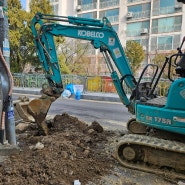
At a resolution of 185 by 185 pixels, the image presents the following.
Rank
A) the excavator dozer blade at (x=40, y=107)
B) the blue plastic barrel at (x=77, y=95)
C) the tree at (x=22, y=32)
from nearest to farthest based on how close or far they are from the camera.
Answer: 1. the excavator dozer blade at (x=40, y=107)
2. the blue plastic barrel at (x=77, y=95)
3. the tree at (x=22, y=32)

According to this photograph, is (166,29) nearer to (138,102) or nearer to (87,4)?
(87,4)

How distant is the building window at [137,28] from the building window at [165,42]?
1941mm

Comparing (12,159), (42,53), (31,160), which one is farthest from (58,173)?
(42,53)

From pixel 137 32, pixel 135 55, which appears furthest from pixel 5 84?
pixel 137 32

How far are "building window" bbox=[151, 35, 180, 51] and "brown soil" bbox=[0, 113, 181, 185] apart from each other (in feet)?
91.2

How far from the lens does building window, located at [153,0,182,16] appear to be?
30.6 metres

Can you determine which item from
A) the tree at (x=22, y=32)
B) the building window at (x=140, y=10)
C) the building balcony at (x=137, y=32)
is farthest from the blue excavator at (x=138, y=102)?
the building window at (x=140, y=10)

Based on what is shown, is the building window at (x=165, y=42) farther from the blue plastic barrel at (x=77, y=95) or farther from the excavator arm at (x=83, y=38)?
the excavator arm at (x=83, y=38)

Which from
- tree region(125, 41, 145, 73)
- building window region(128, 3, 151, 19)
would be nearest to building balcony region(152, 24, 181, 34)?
building window region(128, 3, 151, 19)

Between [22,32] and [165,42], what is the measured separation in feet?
62.1

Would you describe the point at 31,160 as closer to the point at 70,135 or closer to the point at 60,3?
the point at 70,135

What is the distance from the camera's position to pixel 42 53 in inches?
215

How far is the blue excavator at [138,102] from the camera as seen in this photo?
3.72 meters

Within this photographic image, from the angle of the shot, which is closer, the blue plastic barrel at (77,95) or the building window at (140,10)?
the blue plastic barrel at (77,95)
